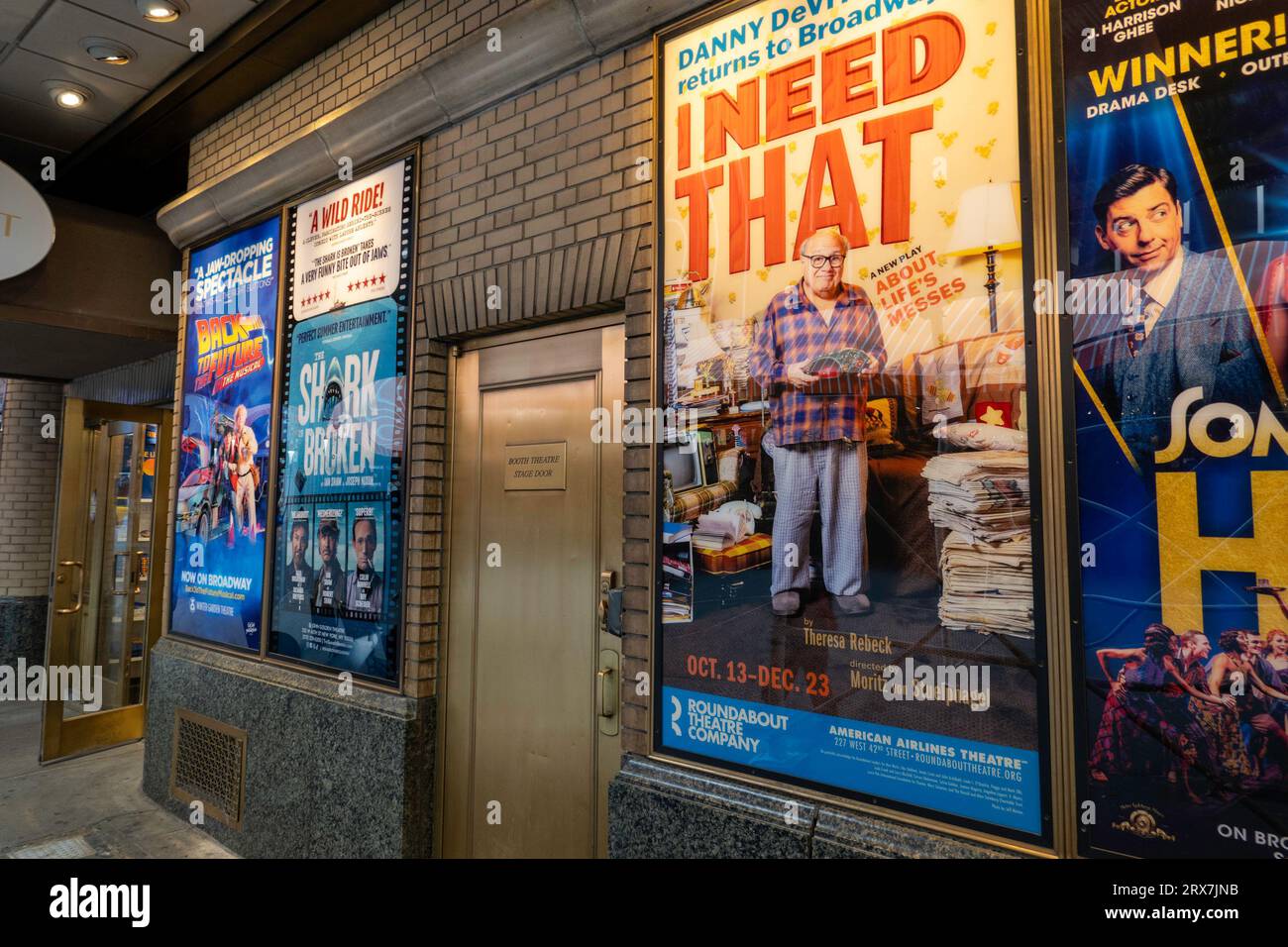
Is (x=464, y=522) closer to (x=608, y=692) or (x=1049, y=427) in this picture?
(x=608, y=692)

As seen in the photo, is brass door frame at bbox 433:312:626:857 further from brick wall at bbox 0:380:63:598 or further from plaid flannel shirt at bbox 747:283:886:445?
brick wall at bbox 0:380:63:598

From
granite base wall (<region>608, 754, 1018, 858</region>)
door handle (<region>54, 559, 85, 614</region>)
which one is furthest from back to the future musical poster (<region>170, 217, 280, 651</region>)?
granite base wall (<region>608, 754, 1018, 858</region>)

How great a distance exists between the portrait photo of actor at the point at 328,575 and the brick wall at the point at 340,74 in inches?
88.8

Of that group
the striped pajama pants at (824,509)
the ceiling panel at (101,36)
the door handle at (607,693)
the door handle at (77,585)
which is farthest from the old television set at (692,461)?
the door handle at (77,585)

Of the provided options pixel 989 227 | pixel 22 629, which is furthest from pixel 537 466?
pixel 22 629

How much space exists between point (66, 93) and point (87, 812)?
447cm

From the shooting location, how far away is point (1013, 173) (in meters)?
2.09

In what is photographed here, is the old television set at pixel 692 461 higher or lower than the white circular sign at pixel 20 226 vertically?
lower

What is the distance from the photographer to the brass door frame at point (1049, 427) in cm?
194

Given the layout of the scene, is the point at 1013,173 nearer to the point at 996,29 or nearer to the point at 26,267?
the point at 996,29

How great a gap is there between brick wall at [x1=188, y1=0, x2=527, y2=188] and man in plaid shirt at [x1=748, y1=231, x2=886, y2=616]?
1881mm

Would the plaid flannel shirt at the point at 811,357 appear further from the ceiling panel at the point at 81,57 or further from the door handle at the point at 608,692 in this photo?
the ceiling panel at the point at 81,57

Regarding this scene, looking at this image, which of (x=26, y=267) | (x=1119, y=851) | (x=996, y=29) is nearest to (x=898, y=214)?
(x=996, y=29)

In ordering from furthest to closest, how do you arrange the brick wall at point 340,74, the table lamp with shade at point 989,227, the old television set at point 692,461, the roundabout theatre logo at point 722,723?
the brick wall at point 340,74
the old television set at point 692,461
the roundabout theatre logo at point 722,723
the table lamp with shade at point 989,227
